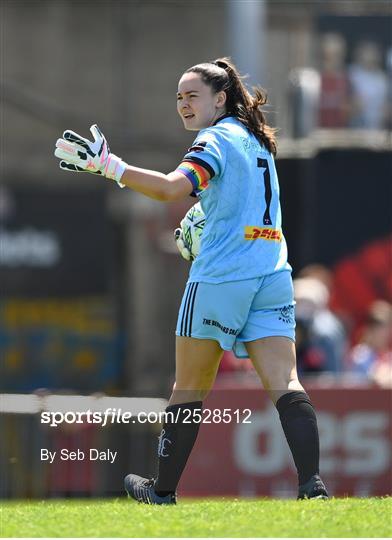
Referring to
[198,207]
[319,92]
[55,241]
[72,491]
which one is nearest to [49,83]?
[55,241]

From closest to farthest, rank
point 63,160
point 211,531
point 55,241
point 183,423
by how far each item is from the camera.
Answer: point 211,531, point 63,160, point 183,423, point 55,241

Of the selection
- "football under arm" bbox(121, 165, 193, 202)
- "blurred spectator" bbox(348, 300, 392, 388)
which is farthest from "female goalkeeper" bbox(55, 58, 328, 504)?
"blurred spectator" bbox(348, 300, 392, 388)

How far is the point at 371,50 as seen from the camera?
1717 centimetres

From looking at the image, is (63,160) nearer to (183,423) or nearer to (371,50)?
(183,423)

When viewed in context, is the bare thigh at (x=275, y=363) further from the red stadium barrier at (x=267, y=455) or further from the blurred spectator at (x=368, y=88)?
the blurred spectator at (x=368, y=88)

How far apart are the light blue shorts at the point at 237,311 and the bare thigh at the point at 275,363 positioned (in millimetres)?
37

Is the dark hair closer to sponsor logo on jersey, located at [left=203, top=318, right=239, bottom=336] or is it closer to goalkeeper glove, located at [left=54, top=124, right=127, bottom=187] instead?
goalkeeper glove, located at [left=54, top=124, right=127, bottom=187]

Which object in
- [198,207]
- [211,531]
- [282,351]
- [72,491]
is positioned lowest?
[72,491]

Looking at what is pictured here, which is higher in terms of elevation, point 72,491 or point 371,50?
point 371,50

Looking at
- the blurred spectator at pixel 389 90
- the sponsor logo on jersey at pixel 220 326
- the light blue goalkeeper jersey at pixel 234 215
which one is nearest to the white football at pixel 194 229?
the light blue goalkeeper jersey at pixel 234 215

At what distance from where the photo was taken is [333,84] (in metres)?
17.0

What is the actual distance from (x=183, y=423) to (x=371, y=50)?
11.7 meters

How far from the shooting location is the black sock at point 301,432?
20.0 feet

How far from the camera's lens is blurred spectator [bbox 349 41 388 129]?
16.9 m
